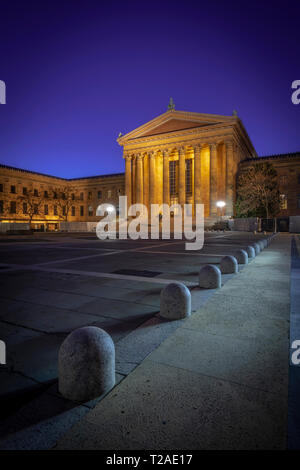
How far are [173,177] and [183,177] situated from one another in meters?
4.70

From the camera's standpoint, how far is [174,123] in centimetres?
5288

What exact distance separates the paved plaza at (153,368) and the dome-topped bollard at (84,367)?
9 cm

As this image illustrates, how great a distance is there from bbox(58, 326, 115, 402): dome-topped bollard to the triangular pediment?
168 feet

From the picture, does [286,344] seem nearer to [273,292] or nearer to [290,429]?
[290,429]

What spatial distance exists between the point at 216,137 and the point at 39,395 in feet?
169

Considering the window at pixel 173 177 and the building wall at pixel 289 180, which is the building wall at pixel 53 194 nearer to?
the window at pixel 173 177

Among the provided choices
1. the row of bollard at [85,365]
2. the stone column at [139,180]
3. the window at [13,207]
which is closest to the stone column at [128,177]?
the stone column at [139,180]

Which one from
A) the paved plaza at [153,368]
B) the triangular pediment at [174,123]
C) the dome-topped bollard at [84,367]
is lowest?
the paved plaza at [153,368]

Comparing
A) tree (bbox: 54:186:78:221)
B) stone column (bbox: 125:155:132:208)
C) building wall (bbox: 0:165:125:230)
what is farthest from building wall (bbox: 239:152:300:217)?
tree (bbox: 54:186:78:221)

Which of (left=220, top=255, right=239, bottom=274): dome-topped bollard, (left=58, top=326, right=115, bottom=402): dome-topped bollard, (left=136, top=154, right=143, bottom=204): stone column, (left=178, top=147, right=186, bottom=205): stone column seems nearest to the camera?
(left=58, top=326, right=115, bottom=402): dome-topped bollard

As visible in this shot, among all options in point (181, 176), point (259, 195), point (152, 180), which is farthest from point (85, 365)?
point (152, 180)

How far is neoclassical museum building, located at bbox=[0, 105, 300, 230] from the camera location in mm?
48125

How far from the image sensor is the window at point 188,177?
53125mm

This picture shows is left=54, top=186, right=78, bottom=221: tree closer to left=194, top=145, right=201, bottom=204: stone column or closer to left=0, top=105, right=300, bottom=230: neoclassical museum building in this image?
left=0, top=105, right=300, bottom=230: neoclassical museum building
